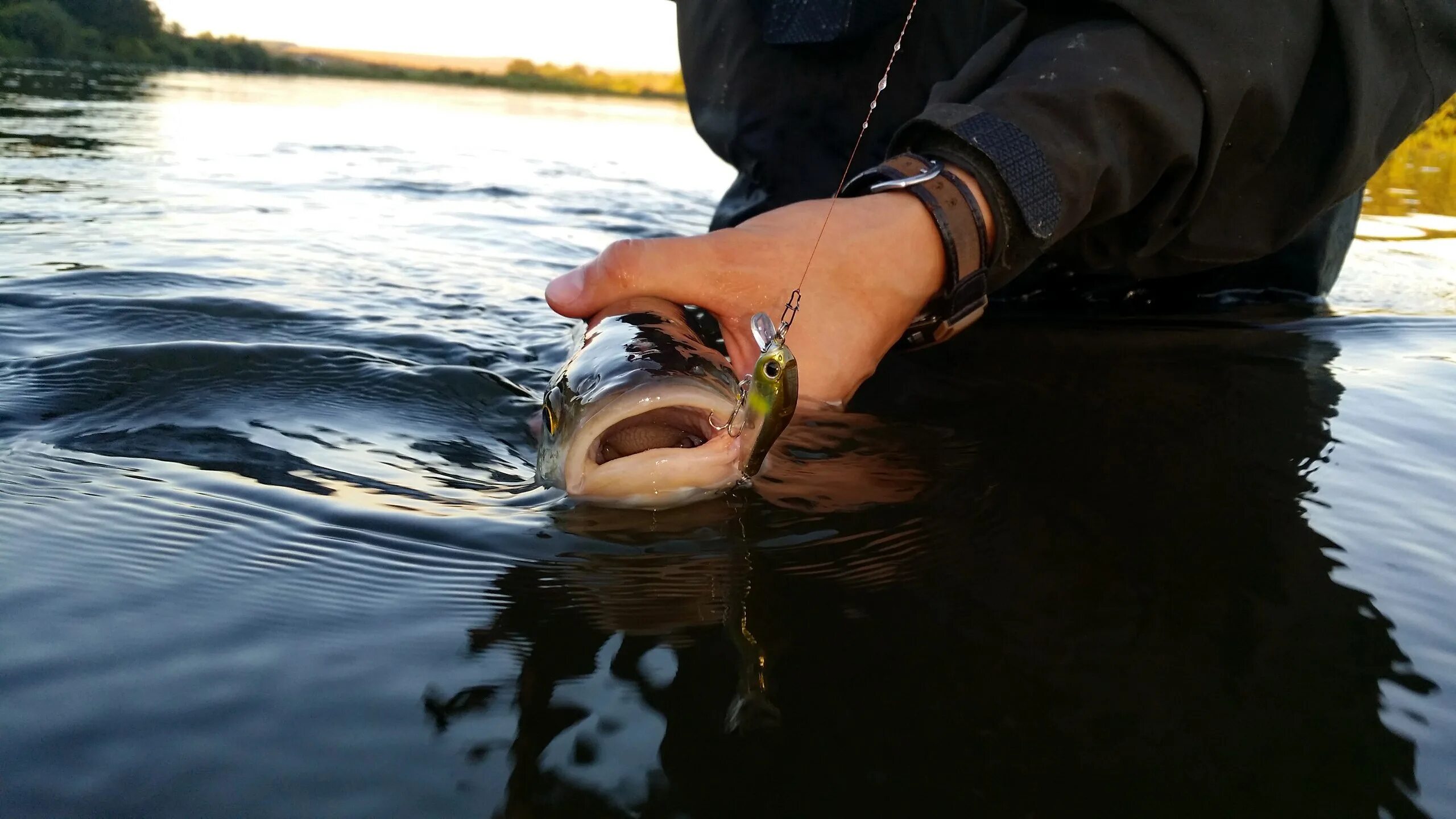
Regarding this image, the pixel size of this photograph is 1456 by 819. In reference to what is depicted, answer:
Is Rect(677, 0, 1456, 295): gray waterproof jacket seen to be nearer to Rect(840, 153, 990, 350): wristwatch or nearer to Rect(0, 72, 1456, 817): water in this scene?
Rect(840, 153, 990, 350): wristwatch

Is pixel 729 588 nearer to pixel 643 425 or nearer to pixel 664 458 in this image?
pixel 664 458

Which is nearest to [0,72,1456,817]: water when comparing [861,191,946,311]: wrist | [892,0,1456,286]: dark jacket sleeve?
[861,191,946,311]: wrist

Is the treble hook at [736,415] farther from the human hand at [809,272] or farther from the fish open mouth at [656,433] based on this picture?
the human hand at [809,272]

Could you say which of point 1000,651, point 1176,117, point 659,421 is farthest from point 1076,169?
point 1000,651

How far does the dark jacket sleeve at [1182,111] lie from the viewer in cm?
186

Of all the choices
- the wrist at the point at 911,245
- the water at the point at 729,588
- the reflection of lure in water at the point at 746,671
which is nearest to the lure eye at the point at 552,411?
the water at the point at 729,588

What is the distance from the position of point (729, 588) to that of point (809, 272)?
712mm

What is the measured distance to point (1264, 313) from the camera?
10.8 feet

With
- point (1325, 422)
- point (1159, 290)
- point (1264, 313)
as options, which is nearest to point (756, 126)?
point (1159, 290)

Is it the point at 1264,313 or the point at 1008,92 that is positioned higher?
the point at 1008,92

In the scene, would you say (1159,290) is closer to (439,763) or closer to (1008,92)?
(1008,92)

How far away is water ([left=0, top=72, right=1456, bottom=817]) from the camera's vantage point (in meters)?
0.97

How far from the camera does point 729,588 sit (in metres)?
1.34

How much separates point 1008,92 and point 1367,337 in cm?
183
